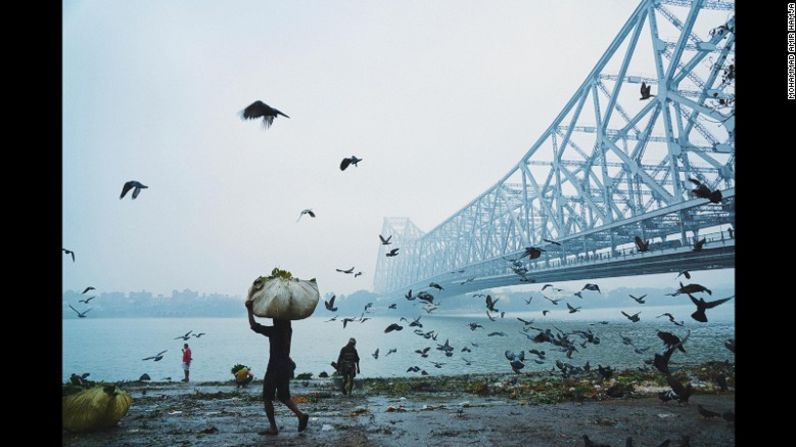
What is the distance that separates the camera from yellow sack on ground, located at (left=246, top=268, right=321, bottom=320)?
5227 mm

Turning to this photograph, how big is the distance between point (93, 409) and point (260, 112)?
4.25 metres

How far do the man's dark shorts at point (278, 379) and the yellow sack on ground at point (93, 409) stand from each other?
2.16 meters

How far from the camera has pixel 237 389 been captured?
→ 11.1 metres

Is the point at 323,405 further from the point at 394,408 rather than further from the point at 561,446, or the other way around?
the point at 561,446

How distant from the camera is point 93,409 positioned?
587cm

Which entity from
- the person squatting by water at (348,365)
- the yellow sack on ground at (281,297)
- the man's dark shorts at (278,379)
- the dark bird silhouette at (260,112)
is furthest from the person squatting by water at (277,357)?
the person squatting by water at (348,365)

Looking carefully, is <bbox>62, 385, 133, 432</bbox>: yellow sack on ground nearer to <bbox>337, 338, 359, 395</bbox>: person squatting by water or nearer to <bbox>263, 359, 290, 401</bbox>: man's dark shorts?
Result: <bbox>263, 359, 290, 401</bbox>: man's dark shorts

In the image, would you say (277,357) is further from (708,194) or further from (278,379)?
(708,194)

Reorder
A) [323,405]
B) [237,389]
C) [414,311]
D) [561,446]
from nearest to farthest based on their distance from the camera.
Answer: [561,446]
[323,405]
[237,389]
[414,311]

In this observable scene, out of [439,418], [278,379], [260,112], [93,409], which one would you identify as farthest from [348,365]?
[260,112]

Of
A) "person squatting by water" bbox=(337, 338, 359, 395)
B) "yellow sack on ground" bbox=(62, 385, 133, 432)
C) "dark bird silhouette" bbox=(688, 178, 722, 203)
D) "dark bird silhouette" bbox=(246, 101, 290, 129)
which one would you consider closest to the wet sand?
"yellow sack on ground" bbox=(62, 385, 133, 432)

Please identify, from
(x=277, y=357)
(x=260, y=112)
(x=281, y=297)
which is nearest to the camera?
(x=260, y=112)
